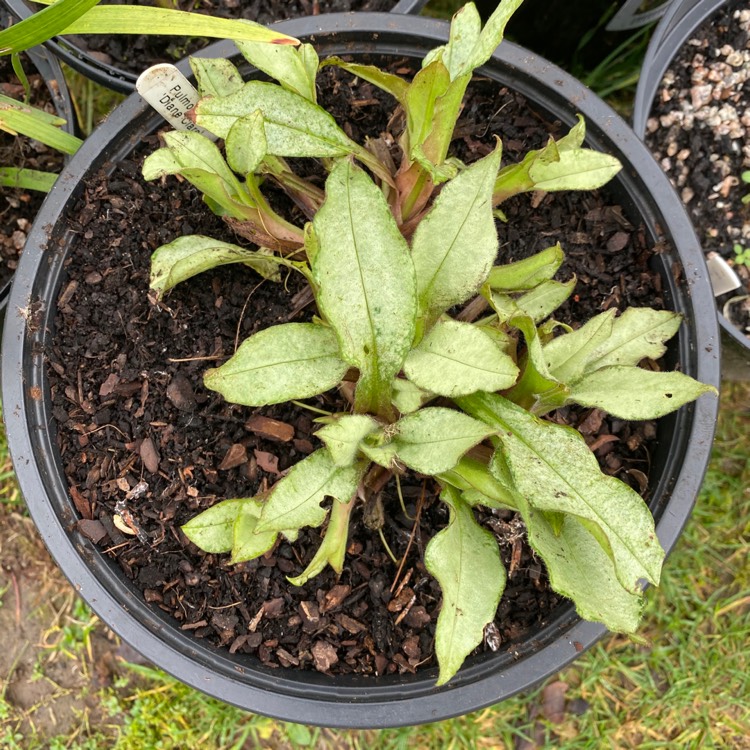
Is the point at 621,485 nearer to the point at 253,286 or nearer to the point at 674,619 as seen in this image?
the point at 253,286

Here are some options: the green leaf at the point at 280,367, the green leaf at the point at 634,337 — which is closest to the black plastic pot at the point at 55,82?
the green leaf at the point at 280,367

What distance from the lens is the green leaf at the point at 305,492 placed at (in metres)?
0.94

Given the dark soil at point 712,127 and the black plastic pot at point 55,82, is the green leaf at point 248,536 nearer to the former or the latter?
the black plastic pot at point 55,82

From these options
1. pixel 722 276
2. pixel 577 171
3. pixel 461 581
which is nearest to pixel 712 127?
pixel 722 276

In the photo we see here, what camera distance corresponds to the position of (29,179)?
1469mm

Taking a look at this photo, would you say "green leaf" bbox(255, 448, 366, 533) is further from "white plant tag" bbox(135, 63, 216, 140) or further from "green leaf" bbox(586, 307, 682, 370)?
"white plant tag" bbox(135, 63, 216, 140)

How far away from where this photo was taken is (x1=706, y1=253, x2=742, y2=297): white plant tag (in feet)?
5.21

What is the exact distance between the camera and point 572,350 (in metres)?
1.03

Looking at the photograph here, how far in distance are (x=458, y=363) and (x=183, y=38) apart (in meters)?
1.04

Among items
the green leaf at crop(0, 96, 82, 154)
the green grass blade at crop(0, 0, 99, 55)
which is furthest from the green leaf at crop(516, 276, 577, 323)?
the green leaf at crop(0, 96, 82, 154)

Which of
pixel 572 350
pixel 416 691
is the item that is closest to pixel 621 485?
pixel 572 350

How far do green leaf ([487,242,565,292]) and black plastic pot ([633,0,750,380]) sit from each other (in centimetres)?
52

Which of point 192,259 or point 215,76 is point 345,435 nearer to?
point 192,259

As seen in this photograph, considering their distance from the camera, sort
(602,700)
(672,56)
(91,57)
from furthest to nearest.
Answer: (602,700) < (672,56) < (91,57)
